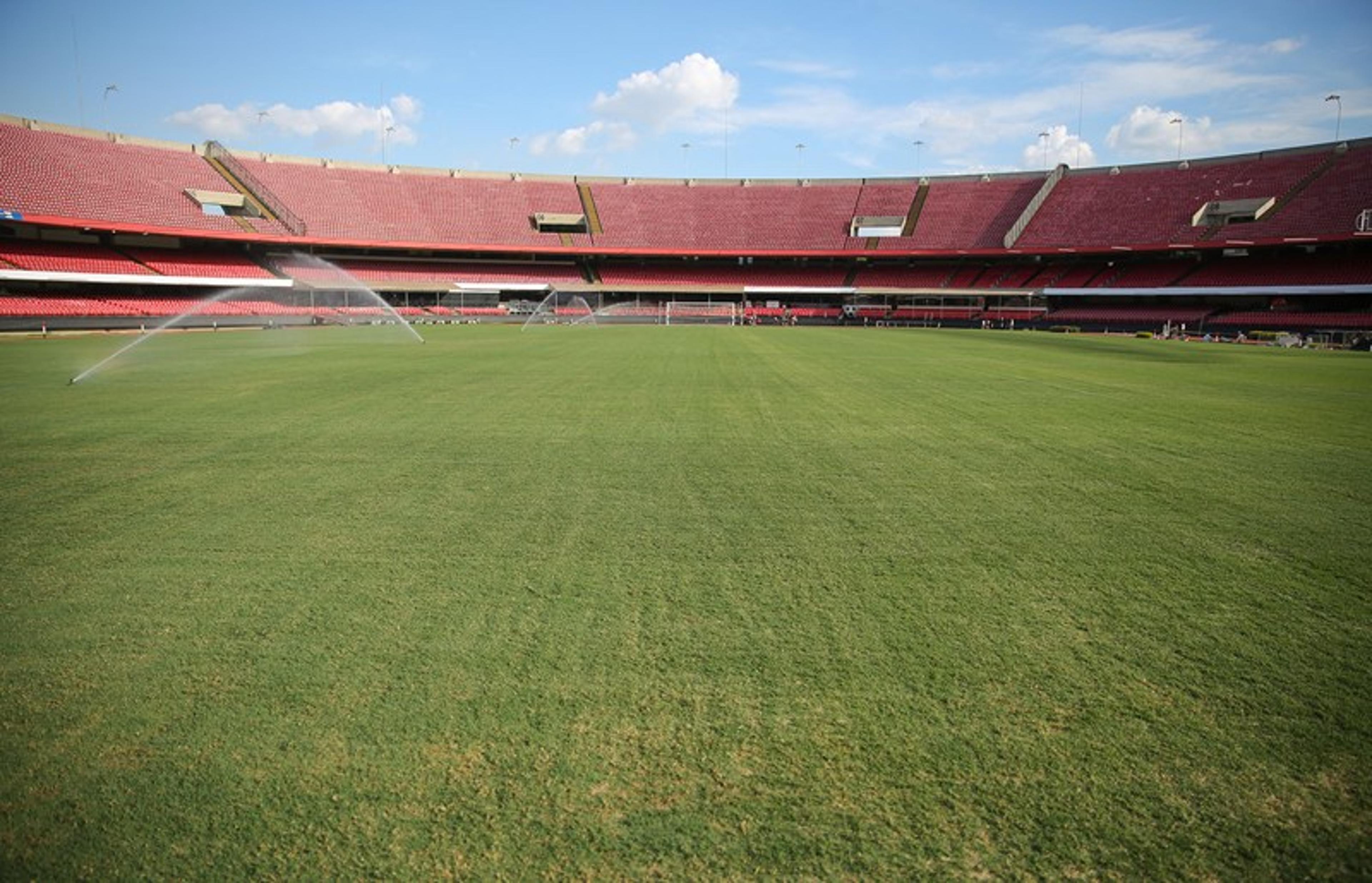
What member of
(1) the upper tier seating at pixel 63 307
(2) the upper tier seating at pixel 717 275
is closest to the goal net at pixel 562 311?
(2) the upper tier seating at pixel 717 275

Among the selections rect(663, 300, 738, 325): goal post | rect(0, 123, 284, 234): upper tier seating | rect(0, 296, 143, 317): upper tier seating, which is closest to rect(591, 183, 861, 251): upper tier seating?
rect(663, 300, 738, 325): goal post

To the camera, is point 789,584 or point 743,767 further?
point 789,584

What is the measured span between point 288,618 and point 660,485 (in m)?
3.43

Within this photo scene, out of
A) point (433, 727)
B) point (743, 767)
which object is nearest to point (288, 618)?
point (433, 727)

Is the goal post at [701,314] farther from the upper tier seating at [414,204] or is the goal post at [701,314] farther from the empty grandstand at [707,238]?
the upper tier seating at [414,204]

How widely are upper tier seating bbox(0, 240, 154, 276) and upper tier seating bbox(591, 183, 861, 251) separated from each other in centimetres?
3378

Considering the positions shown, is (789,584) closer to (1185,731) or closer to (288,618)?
(1185,731)

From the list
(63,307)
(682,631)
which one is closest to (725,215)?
(63,307)

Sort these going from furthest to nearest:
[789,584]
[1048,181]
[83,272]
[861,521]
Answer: [1048,181], [83,272], [861,521], [789,584]

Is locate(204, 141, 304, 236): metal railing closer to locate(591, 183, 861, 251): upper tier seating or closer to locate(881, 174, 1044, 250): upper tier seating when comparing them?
locate(591, 183, 861, 251): upper tier seating

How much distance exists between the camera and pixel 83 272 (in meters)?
41.4

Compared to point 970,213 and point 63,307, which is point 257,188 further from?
point 970,213

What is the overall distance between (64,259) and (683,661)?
52.8 metres

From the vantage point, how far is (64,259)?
1655 inches
